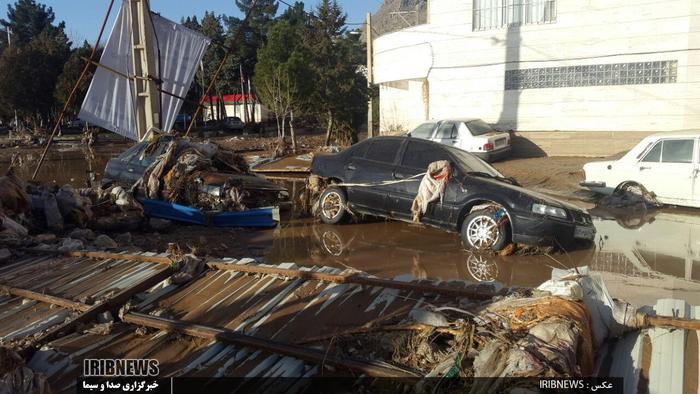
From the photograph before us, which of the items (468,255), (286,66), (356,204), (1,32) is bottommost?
(468,255)

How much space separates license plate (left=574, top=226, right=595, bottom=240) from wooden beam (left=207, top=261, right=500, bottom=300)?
3540 mm

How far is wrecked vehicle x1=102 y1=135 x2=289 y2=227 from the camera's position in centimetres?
977

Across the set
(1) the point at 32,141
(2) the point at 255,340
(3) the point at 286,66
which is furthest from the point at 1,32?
(2) the point at 255,340

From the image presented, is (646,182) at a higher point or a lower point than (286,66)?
lower

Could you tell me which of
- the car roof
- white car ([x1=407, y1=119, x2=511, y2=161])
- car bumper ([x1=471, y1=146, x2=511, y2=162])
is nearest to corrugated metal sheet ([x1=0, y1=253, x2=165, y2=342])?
the car roof

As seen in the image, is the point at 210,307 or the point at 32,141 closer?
the point at 210,307

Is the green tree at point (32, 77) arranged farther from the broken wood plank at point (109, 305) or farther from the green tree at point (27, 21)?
the broken wood plank at point (109, 305)

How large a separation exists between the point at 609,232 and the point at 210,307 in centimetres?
693

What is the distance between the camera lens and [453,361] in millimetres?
3049

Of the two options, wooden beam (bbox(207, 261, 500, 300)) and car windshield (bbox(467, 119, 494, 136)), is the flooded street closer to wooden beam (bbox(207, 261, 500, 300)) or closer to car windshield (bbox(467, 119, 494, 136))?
wooden beam (bbox(207, 261, 500, 300))

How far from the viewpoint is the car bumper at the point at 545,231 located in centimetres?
713

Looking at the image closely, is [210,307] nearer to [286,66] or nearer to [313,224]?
[313,224]

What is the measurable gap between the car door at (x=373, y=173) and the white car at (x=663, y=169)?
16.0 ft

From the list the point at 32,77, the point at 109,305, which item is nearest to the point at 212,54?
the point at 32,77
